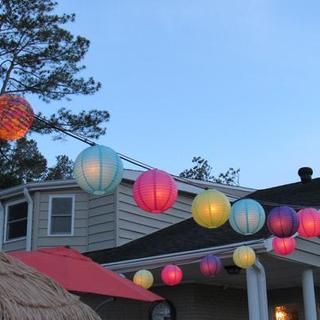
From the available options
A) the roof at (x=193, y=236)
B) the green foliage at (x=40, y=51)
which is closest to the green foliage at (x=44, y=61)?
the green foliage at (x=40, y=51)

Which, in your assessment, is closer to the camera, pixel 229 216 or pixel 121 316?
pixel 229 216

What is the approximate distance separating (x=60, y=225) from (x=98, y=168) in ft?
27.6

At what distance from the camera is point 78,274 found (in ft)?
25.9

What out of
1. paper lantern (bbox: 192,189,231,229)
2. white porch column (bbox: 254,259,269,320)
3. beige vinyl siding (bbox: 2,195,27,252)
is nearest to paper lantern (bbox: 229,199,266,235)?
paper lantern (bbox: 192,189,231,229)

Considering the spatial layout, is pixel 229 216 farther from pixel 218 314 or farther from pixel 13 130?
pixel 218 314

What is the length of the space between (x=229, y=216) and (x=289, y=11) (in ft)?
24.6

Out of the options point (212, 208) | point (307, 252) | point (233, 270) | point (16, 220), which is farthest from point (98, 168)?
point (16, 220)

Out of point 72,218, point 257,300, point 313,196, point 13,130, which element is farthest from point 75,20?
point 13,130

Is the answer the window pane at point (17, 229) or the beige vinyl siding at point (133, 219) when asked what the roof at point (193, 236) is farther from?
the window pane at point (17, 229)

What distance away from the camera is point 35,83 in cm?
2328

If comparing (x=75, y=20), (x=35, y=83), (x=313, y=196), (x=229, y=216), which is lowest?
(x=229, y=216)

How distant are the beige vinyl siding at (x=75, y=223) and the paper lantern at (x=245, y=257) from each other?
582cm

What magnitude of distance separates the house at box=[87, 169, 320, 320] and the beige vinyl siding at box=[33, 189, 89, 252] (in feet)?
2.15

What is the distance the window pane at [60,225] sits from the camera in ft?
49.1
